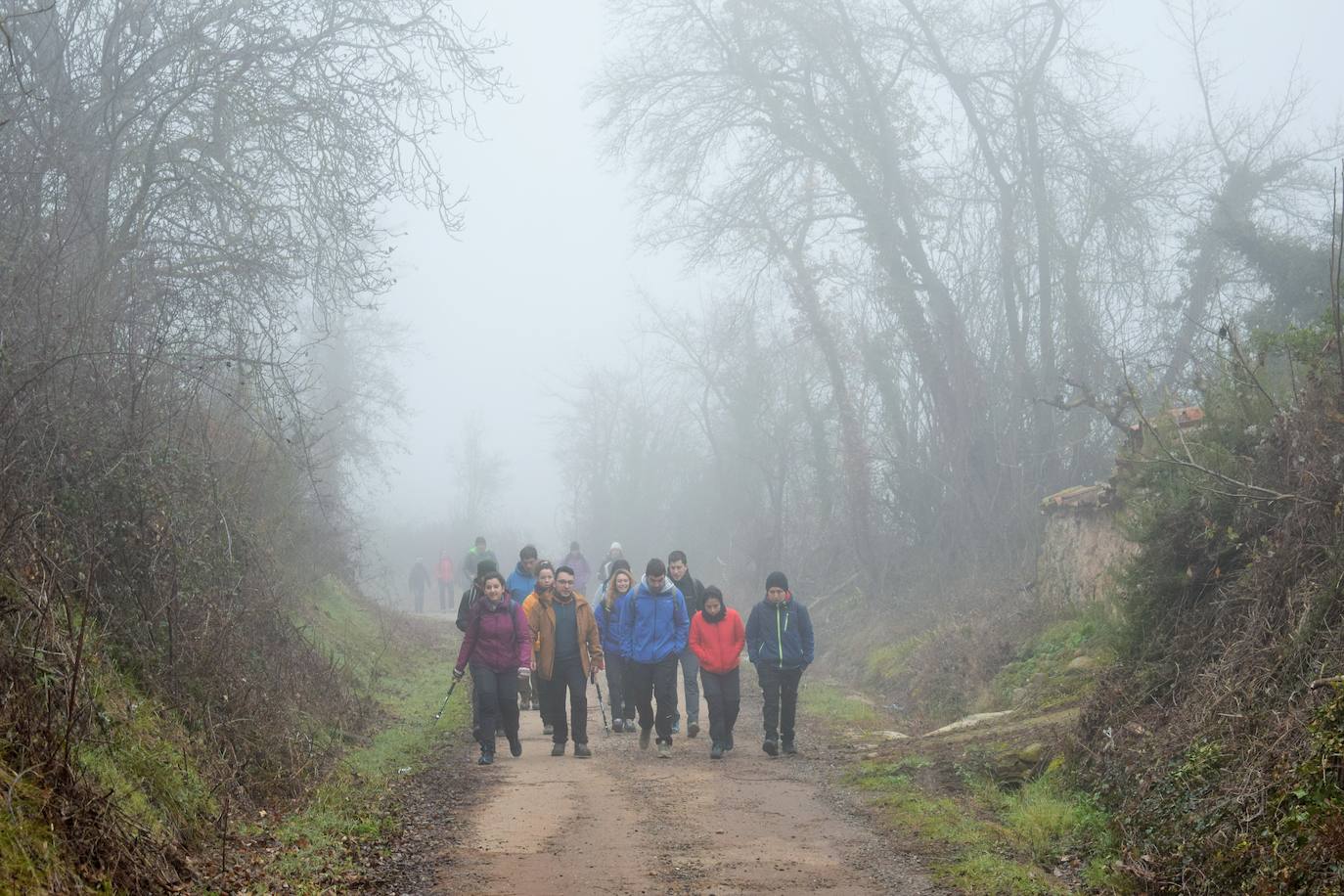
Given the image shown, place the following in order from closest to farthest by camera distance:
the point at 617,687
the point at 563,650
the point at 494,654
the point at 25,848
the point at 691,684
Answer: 1. the point at 25,848
2. the point at 494,654
3. the point at 563,650
4. the point at 691,684
5. the point at 617,687

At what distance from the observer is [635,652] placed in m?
13.0

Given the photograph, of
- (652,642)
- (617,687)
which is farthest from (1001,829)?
(617,687)

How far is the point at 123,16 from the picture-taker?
11.7m

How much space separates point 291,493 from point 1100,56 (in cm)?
1648

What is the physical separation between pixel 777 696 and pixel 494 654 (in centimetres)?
290

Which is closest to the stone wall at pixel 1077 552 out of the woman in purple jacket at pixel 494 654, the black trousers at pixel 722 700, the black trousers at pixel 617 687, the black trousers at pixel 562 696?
the black trousers at pixel 722 700

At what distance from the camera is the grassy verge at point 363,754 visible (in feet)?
24.4

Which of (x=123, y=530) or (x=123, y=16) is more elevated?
(x=123, y=16)

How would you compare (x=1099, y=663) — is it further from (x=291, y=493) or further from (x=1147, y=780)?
(x=291, y=493)

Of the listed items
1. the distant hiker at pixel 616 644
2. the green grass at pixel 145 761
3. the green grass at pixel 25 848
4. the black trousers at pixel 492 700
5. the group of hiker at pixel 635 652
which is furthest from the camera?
the distant hiker at pixel 616 644

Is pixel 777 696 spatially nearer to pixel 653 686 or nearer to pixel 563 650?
pixel 653 686

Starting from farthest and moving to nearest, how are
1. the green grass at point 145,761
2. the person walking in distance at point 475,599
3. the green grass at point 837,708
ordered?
the green grass at point 837,708 → the person walking in distance at point 475,599 → the green grass at point 145,761

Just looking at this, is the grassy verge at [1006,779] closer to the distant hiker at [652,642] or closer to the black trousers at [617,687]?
the distant hiker at [652,642]

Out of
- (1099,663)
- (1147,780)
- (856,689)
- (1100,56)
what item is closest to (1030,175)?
(1100,56)
